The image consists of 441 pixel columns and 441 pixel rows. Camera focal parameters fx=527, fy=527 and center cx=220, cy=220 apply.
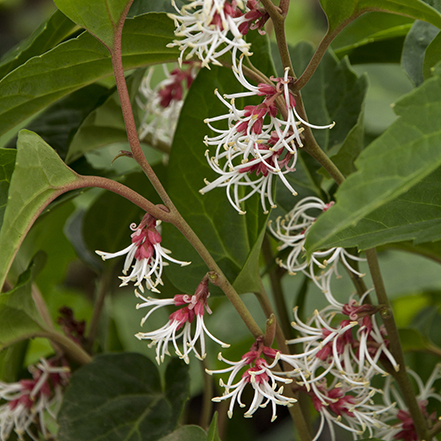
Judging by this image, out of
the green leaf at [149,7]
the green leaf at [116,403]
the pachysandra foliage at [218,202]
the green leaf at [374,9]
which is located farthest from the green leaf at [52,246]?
the green leaf at [374,9]

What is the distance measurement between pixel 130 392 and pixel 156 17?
32 centimetres

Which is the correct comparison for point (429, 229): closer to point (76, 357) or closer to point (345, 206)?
point (345, 206)

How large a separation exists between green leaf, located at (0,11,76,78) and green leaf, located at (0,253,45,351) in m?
0.16

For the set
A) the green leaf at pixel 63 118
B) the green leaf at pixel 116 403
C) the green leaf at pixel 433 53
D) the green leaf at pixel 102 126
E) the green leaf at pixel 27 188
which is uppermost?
the green leaf at pixel 63 118

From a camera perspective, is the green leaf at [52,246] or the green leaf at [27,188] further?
the green leaf at [52,246]

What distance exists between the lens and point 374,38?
46cm

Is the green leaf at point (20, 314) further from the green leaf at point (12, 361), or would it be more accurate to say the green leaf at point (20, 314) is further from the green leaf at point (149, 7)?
the green leaf at point (149, 7)

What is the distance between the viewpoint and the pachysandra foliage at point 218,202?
0.91 ft

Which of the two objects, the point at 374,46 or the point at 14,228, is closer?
the point at 14,228

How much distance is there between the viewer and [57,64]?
0.35 metres

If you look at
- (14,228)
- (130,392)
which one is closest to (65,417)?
(130,392)

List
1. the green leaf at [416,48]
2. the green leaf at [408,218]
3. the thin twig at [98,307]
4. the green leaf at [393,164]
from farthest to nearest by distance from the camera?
the thin twig at [98,307] < the green leaf at [416,48] < the green leaf at [408,218] < the green leaf at [393,164]

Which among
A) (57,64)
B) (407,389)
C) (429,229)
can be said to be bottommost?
(407,389)

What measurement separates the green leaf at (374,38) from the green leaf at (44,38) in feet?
0.78
